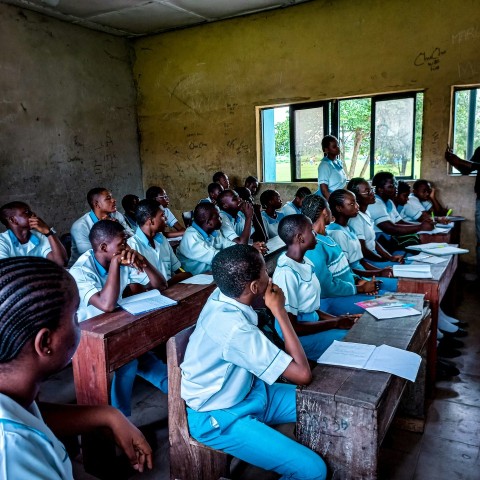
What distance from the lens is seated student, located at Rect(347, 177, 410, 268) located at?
12.3 ft

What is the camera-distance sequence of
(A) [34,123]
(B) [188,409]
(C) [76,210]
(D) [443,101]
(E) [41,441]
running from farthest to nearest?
(C) [76,210] → (A) [34,123] → (D) [443,101] → (B) [188,409] → (E) [41,441]

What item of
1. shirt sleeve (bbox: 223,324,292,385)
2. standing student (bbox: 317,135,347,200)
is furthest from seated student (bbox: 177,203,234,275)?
standing student (bbox: 317,135,347,200)

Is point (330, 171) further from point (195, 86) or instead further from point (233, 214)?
point (195, 86)

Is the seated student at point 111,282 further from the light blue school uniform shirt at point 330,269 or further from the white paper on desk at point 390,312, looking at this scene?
the white paper on desk at point 390,312

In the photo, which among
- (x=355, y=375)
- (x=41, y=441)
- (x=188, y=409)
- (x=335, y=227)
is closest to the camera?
(x=41, y=441)

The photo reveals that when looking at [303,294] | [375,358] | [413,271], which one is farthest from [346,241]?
[375,358]

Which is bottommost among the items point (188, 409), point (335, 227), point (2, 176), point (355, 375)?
point (188, 409)

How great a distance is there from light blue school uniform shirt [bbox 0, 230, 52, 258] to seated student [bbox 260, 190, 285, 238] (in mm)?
2485

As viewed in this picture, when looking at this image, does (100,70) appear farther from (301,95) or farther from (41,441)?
(41,441)

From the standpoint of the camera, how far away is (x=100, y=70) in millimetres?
7457

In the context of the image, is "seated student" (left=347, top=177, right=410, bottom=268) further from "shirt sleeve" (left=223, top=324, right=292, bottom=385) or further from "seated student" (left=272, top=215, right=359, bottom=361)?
"shirt sleeve" (left=223, top=324, right=292, bottom=385)

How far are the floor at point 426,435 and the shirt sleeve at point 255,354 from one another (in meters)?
0.84

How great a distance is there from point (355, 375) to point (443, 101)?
5332 mm

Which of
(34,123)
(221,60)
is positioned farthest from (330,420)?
(221,60)
